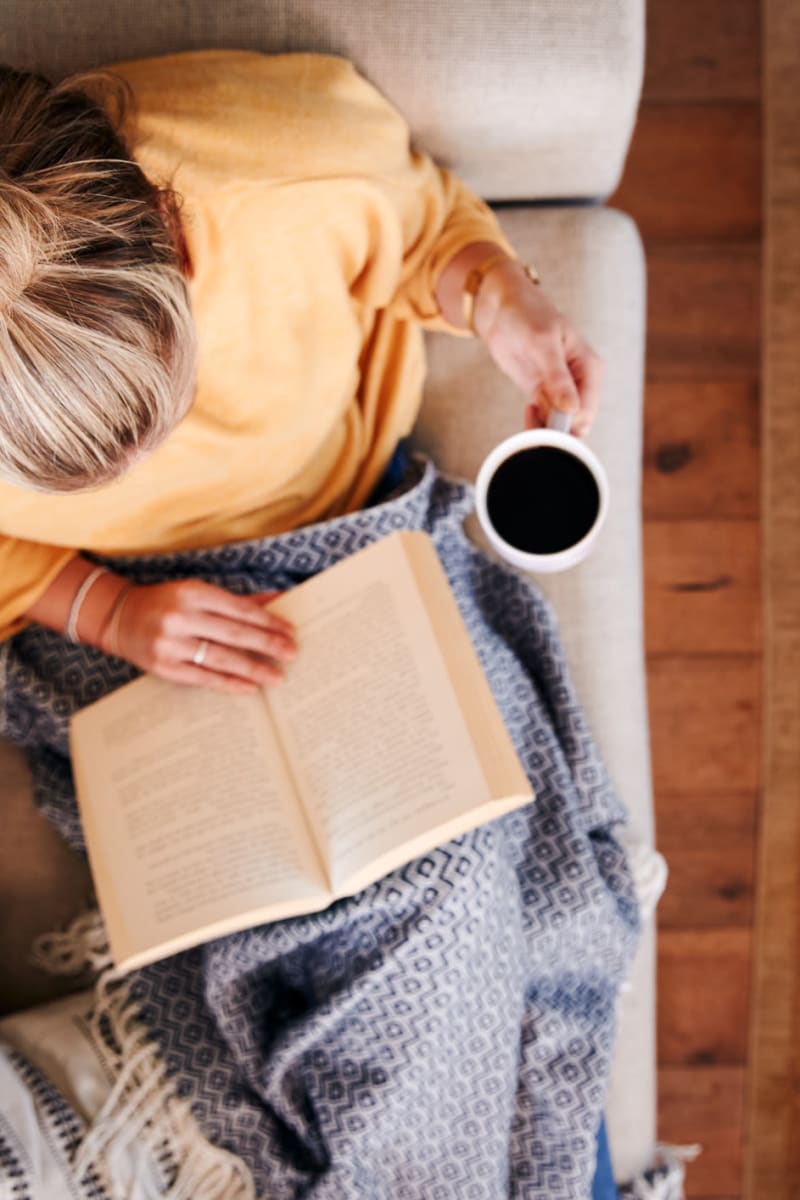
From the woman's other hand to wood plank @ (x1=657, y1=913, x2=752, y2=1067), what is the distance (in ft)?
2.52

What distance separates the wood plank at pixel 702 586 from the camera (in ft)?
4.11

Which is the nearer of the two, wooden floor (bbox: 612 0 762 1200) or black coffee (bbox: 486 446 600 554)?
black coffee (bbox: 486 446 600 554)

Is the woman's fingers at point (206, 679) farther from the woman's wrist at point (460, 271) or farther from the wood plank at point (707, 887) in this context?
the wood plank at point (707, 887)

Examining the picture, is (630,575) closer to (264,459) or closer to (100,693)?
(264,459)

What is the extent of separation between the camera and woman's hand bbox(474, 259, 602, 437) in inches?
29.3

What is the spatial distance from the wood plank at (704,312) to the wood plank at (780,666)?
23 millimetres

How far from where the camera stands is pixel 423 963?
2.58ft

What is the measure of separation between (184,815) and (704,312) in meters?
0.89

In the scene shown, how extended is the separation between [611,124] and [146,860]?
0.71 metres

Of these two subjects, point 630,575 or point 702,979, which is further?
point 702,979

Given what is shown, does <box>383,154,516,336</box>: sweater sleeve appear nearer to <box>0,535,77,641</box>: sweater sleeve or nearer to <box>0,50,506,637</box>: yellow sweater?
<box>0,50,506,637</box>: yellow sweater

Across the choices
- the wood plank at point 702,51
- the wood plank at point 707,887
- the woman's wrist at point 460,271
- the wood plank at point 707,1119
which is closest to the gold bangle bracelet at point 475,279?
the woman's wrist at point 460,271

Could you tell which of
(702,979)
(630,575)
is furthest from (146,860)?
(702,979)

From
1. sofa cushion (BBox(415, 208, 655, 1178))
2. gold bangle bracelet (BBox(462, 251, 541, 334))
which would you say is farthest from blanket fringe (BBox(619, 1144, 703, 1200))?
gold bangle bracelet (BBox(462, 251, 541, 334))
